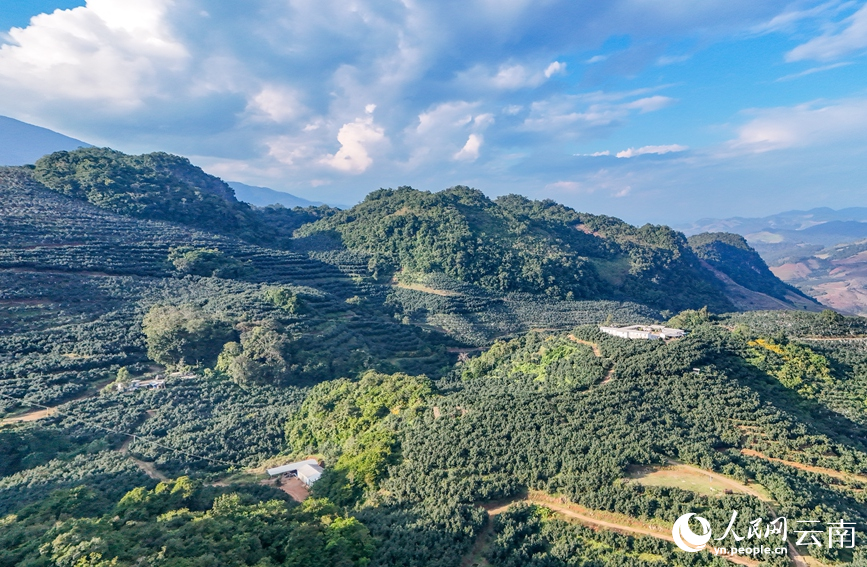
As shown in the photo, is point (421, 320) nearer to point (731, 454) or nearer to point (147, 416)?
point (147, 416)

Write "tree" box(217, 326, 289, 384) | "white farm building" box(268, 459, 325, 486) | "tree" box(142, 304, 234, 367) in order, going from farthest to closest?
"tree" box(142, 304, 234, 367)
"tree" box(217, 326, 289, 384)
"white farm building" box(268, 459, 325, 486)

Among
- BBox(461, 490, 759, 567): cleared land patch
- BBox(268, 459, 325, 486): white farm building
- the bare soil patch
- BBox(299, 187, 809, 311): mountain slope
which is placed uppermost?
BBox(299, 187, 809, 311): mountain slope

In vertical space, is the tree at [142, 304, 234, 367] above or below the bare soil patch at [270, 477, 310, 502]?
above

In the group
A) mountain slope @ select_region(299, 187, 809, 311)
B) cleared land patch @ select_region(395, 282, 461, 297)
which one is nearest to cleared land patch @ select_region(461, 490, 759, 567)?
cleared land patch @ select_region(395, 282, 461, 297)

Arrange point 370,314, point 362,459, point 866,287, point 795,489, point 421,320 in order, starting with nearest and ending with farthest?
point 795,489 → point 362,459 → point 370,314 → point 421,320 → point 866,287

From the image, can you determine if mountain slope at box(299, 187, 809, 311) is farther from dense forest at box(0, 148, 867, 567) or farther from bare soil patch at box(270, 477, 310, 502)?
bare soil patch at box(270, 477, 310, 502)

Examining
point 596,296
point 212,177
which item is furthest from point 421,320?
point 212,177

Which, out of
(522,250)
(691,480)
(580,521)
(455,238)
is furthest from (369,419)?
(522,250)
